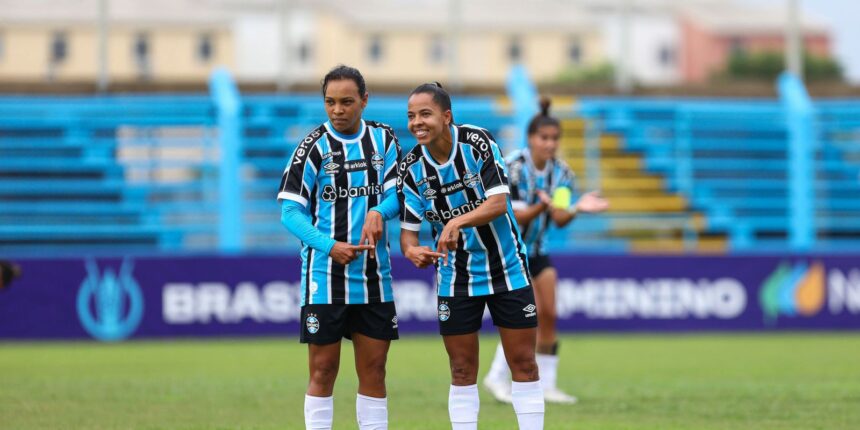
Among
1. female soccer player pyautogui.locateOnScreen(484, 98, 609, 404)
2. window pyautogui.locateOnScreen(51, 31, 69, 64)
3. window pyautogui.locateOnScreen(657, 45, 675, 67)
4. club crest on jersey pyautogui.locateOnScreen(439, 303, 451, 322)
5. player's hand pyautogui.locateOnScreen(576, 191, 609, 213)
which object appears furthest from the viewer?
window pyautogui.locateOnScreen(657, 45, 675, 67)

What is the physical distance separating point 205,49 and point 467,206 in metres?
42.1

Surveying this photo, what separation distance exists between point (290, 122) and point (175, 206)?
2.43 metres

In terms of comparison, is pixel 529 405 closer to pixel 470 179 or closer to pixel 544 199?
pixel 470 179

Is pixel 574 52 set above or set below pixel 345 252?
above

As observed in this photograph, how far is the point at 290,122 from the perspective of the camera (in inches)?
903

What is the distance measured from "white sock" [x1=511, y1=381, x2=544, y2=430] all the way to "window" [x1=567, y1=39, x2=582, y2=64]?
65.9 meters

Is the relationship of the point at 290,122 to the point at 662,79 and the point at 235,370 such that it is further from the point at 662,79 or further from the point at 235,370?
the point at 662,79

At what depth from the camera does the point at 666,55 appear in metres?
88.1

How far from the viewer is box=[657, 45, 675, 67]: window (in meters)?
87.9

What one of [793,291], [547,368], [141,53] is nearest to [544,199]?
[547,368]

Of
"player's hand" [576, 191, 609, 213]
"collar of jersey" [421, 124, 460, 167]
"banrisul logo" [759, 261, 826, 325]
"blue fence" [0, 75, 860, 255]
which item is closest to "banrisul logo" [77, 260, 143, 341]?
"blue fence" [0, 75, 860, 255]

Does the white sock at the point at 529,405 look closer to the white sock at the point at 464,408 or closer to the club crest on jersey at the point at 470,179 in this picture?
the white sock at the point at 464,408

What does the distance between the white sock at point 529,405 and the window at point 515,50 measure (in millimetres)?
62577

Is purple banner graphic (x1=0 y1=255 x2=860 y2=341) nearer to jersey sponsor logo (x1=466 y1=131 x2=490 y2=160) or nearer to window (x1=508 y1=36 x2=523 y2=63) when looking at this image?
jersey sponsor logo (x1=466 y1=131 x2=490 y2=160)
